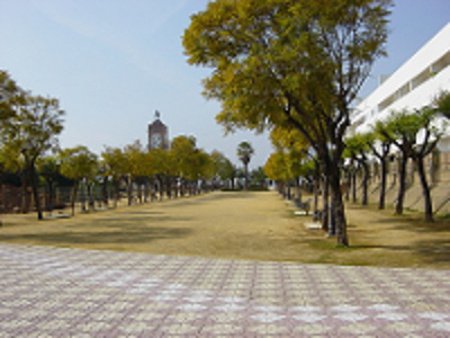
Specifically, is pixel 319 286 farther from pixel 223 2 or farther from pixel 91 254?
pixel 223 2

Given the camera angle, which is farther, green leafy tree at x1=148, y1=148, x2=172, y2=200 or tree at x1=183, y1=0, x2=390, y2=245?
green leafy tree at x1=148, y1=148, x2=172, y2=200

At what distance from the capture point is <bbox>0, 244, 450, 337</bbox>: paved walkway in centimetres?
611

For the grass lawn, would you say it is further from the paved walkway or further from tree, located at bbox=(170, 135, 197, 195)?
tree, located at bbox=(170, 135, 197, 195)

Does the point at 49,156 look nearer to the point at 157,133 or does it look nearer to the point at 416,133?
the point at 416,133

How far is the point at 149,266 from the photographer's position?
1087 centimetres

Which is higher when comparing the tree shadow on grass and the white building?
the white building

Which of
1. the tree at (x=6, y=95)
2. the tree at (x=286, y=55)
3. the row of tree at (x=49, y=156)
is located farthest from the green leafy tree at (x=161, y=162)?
the tree at (x=286, y=55)

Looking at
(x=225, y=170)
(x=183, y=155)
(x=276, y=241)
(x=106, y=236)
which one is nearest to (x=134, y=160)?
(x=183, y=155)

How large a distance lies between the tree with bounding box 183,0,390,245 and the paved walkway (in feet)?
15.3

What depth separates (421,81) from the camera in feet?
116

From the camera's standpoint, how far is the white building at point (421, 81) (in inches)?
1114

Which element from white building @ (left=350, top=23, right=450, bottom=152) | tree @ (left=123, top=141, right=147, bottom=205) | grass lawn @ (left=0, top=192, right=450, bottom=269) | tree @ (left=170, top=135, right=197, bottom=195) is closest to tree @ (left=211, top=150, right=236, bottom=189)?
tree @ (left=170, top=135, right=197, bottom=195)

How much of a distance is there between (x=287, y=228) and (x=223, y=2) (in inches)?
387

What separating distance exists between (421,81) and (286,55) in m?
26.1
